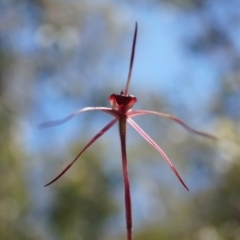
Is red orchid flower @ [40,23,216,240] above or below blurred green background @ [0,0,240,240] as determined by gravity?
below

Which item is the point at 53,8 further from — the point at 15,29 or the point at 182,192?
the point at 182,192

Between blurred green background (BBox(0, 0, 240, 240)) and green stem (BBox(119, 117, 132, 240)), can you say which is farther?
blurred green background (BBox(0, 0, 240, 240))

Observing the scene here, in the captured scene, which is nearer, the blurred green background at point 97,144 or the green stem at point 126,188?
the green stem at point 126,188

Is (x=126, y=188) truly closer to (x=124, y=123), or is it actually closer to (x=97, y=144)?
(x=124, y=123)

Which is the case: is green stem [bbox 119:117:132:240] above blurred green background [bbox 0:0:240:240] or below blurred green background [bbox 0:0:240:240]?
below

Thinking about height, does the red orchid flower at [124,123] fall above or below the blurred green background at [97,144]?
below

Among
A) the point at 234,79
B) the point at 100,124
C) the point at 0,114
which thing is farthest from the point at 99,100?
the point at 234,79

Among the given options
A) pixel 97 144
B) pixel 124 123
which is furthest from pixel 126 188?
pixel 97 144

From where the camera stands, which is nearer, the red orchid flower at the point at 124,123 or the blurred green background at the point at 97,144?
the red orchid flower at the point at 124,123

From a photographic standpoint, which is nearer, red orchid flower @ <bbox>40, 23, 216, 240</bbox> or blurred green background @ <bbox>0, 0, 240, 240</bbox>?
red orchid flower @ <bbox>40, 23, 216, 240</bbox>

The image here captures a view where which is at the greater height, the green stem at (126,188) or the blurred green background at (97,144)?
the blurred green background at (97,144)

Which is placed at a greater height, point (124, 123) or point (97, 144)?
point (97, 144)
